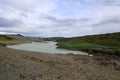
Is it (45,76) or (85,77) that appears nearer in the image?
(45,76)

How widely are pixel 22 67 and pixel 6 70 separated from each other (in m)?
2.93

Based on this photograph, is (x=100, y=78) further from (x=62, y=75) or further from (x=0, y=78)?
(x=0, y=78)

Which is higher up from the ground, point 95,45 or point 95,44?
point 95,44

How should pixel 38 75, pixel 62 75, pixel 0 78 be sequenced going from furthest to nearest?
pixel 62 75, pixel 38 75, pixel 0 78

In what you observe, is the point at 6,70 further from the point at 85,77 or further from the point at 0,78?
the point at 85,77

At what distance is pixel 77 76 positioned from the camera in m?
26.6

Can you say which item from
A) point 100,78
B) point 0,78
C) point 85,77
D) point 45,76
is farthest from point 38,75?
point 100,78

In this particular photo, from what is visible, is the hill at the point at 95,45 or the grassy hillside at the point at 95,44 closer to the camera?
the hill at the point at 95,45

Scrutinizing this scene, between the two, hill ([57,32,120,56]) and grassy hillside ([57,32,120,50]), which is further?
grassy hillside ([57,32,120,50])

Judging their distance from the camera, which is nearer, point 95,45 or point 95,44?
point 95,45

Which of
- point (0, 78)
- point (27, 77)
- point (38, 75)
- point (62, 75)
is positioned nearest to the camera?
point (0, 78)

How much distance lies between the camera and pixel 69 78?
25078 millimetres

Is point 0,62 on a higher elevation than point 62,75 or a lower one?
higher

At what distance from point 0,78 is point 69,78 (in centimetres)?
815
